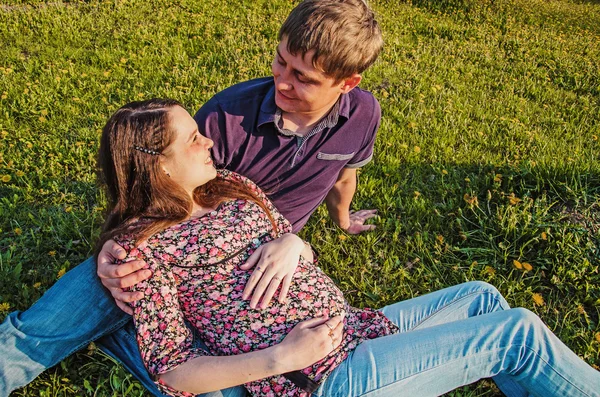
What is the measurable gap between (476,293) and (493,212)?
1.23 meters

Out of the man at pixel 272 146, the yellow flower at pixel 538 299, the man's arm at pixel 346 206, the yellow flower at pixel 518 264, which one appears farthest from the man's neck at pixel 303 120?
the yellow flower at pixel 538 299

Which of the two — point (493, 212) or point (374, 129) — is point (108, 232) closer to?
point (374, 129)

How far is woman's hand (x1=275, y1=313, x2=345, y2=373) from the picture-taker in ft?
5.91

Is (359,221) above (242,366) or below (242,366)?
below

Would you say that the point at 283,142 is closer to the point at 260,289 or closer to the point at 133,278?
the point at 260,289

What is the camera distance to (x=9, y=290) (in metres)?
2.77

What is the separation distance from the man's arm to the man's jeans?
1.42 meters

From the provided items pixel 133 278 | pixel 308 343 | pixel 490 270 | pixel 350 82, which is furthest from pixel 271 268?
pixel 490 270

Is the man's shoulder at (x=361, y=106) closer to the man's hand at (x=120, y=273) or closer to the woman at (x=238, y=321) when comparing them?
the woman at (x=238, y=321)

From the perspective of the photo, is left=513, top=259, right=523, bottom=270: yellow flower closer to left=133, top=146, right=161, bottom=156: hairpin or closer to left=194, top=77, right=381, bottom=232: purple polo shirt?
left=194, top=77, right=381, bottom=232: purple polo shirt

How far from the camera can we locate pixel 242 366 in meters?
1.78

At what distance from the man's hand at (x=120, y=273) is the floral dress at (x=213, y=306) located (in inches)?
1.1

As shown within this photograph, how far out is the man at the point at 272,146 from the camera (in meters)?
2.20

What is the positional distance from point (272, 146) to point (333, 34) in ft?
2.15
